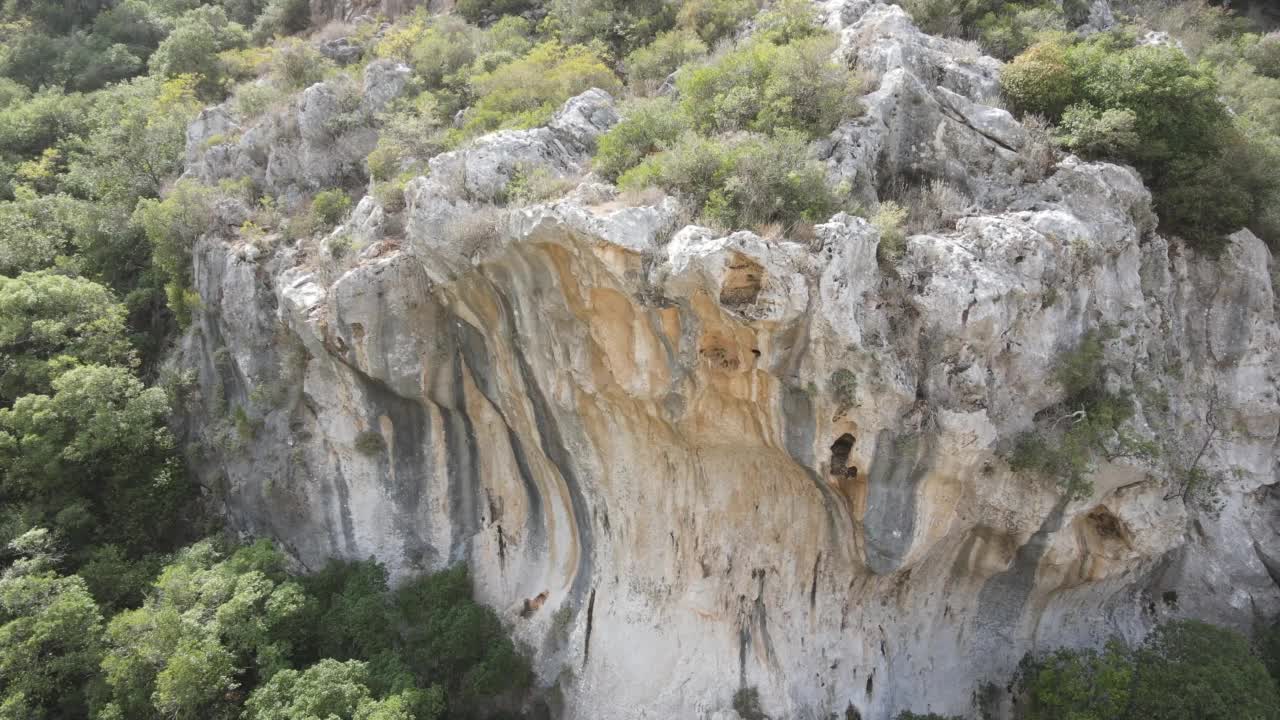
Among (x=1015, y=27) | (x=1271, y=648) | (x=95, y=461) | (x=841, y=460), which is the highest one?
(x=1015, y=27)

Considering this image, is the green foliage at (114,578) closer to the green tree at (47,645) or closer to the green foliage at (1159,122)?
the green tree at (47,645)

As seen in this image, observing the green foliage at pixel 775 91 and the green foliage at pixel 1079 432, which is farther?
the green foliage at pixel 775 91

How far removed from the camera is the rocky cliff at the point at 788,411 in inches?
428

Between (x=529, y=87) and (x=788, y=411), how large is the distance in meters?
10.2

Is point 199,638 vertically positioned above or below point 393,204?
below

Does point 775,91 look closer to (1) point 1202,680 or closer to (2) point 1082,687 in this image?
(2) point 1082,687

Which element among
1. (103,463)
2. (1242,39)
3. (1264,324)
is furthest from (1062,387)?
(103,463)

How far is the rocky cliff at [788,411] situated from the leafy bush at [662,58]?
11.8ft

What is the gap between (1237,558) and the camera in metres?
14.9

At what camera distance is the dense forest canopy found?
40.4 ft

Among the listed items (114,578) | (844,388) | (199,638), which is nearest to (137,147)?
(114,578)

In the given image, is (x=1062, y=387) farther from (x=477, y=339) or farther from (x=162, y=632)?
(x=162, y=632)

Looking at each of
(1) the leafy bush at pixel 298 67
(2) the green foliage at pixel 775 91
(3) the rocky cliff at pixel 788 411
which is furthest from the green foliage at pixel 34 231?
(2) the green foliage at pixel 775 91

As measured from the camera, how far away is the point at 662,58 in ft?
60.0
